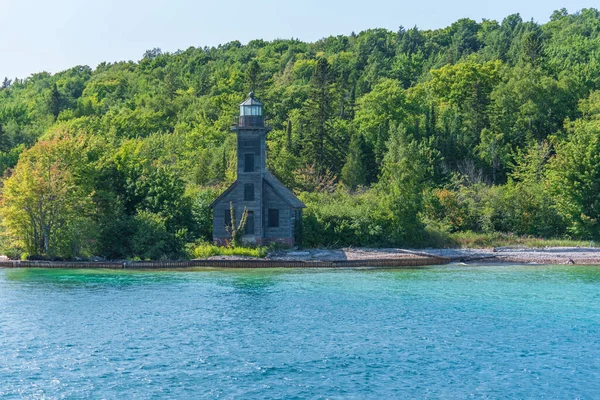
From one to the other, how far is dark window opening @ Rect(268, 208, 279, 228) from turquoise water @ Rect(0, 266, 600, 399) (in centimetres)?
756

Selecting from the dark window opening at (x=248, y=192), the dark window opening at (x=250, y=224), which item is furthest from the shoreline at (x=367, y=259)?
the dark window opening at (x=248, y=192)

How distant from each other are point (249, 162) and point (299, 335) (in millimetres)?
21059

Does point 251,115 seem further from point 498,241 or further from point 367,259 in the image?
point 498,241

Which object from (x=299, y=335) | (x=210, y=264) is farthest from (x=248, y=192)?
(x=299, y=335)

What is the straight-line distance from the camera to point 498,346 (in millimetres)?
24688

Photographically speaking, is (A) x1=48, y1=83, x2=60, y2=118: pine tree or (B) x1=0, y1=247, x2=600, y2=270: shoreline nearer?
(B) x1=0, y1=247, x2=600, y2=270: shoreline

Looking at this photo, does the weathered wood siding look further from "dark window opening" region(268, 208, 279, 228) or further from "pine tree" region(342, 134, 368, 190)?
"pine tree" region(342, 134, 368, 190)

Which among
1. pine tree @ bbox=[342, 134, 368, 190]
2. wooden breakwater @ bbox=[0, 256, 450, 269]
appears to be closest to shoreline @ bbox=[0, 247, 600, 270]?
wooden breakwater @ bbox=[0, 256, 450, 269]

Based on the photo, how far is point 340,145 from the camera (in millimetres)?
74000

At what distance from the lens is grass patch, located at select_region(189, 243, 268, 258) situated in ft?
144

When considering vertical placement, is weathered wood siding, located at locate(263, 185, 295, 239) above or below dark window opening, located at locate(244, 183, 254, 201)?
below

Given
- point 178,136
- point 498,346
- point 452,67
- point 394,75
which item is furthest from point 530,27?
point 498,346

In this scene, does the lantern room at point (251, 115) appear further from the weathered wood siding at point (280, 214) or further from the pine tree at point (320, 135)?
the pine tree at point (320, 135)

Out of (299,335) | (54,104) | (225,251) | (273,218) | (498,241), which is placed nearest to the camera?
(299,335)
